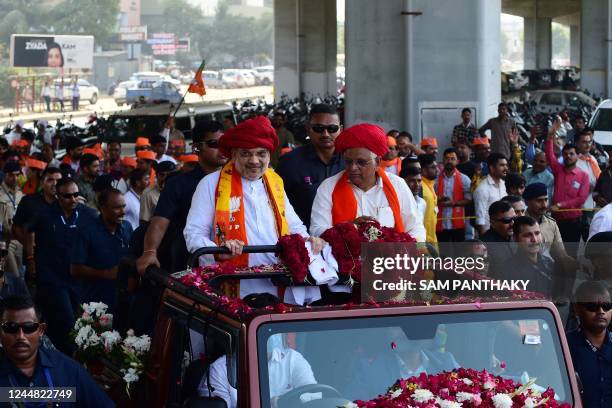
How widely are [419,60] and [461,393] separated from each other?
17321mm

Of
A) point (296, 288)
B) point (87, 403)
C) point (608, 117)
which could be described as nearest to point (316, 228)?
point (296, 288)

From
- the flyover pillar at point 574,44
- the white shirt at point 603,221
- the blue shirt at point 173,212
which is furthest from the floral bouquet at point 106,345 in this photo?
the flyover pillar at point 574,44

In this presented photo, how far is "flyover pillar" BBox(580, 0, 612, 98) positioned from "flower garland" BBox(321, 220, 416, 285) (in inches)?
1732

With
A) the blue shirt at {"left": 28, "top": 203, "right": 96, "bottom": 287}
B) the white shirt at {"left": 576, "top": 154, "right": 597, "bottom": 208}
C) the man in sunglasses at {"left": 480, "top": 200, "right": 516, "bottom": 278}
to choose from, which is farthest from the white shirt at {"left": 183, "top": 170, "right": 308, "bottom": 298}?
the white shirt at {"left": 576, "top": 154, "right": 597, "bottom": 208}

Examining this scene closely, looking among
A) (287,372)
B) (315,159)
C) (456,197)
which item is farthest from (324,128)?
(456,197)

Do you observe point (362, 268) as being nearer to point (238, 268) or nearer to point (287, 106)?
point (238, 268)

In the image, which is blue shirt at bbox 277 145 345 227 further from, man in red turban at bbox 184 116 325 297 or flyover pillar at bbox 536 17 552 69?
flyover pillar at bbox 536 17 552 69

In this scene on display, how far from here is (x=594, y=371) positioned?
679 centimetres

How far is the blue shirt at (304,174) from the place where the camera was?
8.48 metres

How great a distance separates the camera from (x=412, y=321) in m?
5.12

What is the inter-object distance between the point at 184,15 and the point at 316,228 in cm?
11393

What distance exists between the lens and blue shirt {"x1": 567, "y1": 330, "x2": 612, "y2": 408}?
6746 millimetres

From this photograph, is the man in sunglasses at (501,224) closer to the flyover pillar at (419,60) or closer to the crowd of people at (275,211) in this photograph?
the crowd of people at (275,211)

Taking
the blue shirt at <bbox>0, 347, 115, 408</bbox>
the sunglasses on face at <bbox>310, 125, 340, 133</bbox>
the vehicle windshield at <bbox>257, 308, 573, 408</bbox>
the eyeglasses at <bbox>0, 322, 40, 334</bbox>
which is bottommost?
the blue shirt at <bbox>0, 347, 115, 408</bbox>
